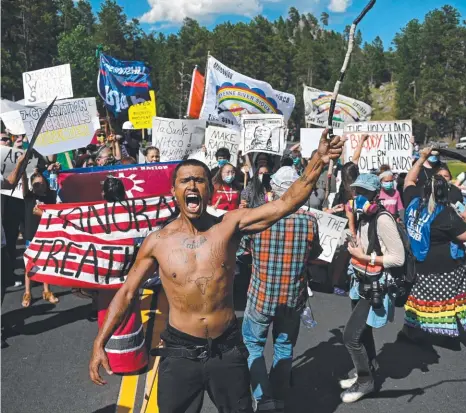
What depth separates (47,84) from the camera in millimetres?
10008

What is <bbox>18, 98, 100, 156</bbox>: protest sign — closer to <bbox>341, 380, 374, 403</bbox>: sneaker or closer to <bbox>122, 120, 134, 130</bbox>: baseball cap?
<bbox>122, 120, 134, 130</bbox>: baseball cap

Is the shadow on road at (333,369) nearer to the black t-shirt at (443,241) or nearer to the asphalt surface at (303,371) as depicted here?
the asphalt surface at (303,371)

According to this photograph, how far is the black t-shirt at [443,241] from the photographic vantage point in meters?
4.94

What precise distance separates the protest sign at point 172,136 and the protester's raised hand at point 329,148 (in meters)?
6.86

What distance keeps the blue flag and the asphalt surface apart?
5674mm

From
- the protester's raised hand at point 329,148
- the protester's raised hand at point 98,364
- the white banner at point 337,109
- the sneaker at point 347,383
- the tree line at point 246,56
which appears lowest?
the sneaker at point 347,383

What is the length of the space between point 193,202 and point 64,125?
638 cm

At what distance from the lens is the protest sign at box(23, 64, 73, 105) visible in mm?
9742

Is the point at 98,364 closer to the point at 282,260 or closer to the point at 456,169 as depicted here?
the point at 282,260

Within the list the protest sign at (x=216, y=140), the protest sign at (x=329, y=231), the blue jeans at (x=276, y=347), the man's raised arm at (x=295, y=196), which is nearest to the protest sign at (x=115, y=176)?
the protest sign at (x=329, y=231)

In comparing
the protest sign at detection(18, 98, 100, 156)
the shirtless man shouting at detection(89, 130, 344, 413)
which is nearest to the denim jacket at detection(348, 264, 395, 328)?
the shirtless man shouting at detection(89, 130, 344, 413)

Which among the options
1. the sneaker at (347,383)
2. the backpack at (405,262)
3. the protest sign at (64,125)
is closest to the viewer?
the backpack at (405,262)

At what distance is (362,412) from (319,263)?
3.36 m

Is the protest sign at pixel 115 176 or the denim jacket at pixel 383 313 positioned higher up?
the protest sign at pixel 115 176
